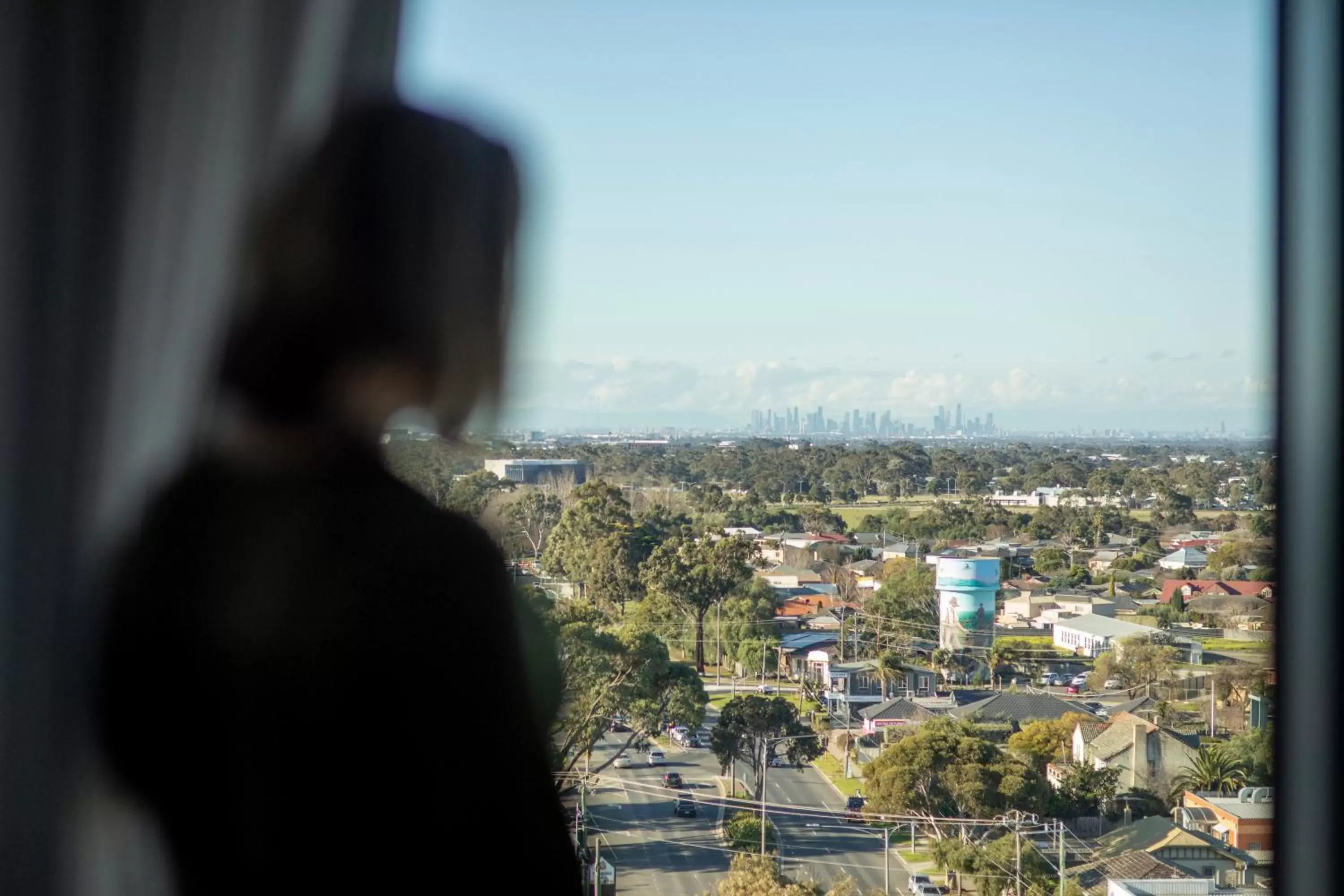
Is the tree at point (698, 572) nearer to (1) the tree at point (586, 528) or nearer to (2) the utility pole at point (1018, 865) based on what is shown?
(1) the tree at point (586, 528)

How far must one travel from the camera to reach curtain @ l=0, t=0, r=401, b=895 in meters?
1.18

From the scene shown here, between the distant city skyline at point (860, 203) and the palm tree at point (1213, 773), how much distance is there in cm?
37

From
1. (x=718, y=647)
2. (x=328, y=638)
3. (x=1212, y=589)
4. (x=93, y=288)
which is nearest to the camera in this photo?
(x=328, y=638)

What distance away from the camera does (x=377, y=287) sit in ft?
3.63

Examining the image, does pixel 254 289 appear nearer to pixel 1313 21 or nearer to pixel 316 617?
pixel 316 617

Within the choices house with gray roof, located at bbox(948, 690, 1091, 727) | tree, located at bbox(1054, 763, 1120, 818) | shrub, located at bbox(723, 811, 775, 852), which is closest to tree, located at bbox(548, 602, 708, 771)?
shrub, located at bbox(723, 811, 775, 852)

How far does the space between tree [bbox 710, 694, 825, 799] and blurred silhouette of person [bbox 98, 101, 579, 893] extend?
0.33m

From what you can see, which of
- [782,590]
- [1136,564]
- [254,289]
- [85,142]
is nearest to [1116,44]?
[1136,564]

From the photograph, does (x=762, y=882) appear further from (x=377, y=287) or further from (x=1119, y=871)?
(x=377, y=287)

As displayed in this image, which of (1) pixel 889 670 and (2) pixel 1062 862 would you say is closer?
(2) pixel 1062 862

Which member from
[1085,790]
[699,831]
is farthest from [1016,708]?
[699,831]

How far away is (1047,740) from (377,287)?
37.7 inches

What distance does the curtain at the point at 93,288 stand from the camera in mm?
1176

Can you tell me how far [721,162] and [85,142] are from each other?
0.84 m
